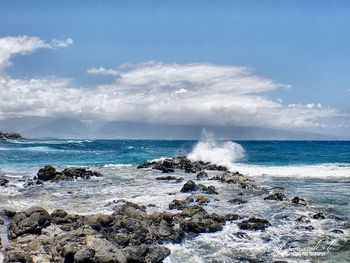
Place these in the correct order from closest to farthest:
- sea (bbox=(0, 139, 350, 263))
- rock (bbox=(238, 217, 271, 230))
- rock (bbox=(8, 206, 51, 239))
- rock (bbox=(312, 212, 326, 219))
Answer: sea (bbox=(0, 139, 350, 263))
rock (bbox=(8, 206, 51, 239))
rock (bbox=(238, 217, 271, 230))
rock (bbox=(312, 212, 326, 219))

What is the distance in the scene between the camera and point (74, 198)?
31.8 m

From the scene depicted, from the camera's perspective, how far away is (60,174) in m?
45.8

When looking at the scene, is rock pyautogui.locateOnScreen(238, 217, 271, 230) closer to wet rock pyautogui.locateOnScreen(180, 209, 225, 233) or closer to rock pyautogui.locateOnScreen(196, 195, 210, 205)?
wet rock pyautogui.locateOnScreen(180, 209, 225, 233)

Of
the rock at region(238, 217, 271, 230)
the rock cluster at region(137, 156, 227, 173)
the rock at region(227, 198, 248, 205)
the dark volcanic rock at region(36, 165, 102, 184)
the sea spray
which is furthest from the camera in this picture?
the sea spray

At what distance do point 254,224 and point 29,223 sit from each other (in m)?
11.8

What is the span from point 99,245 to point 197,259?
4141 mm

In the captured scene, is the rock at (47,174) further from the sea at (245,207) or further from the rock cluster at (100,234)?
the rock cluster at (100,234)

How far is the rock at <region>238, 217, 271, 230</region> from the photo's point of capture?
71.5 feet

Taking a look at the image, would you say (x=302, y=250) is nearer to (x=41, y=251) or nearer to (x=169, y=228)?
(x=169, y=228)

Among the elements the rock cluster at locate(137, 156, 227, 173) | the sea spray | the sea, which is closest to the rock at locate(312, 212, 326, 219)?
the sea

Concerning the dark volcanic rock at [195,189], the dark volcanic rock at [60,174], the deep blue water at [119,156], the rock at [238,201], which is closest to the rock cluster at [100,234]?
the rock at [238,201]

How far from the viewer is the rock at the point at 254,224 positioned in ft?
71.5

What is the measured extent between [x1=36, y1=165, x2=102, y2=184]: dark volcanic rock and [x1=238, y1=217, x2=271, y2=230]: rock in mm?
26126

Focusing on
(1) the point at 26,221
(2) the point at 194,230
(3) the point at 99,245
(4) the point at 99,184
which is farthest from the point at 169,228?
(4) the point at 99,184
